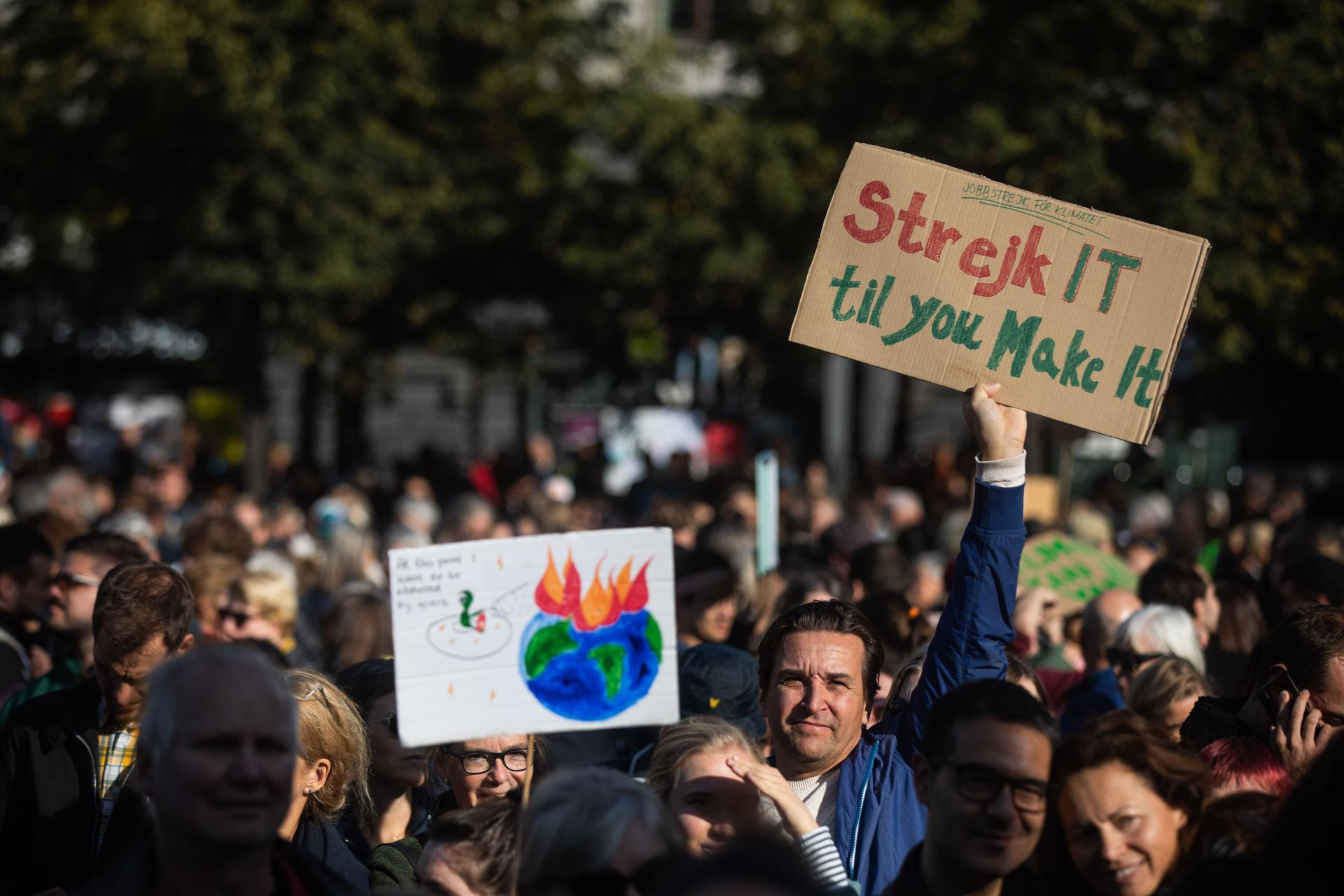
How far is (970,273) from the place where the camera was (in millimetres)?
4422

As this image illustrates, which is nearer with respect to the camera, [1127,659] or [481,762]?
[481,762]

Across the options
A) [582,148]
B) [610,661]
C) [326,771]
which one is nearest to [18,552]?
[326,771]

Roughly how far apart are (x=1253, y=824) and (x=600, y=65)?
24.1 metres

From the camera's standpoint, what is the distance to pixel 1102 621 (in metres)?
6.20

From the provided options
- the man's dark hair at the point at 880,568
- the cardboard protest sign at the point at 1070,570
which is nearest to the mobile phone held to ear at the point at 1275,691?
the cardboard protest sign at the point at 1070,570

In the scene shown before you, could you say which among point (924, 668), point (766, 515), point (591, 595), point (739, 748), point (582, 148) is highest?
point (582, 148)

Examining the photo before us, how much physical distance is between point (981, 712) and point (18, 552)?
4.95m

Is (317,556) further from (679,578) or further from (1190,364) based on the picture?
(1190,364)

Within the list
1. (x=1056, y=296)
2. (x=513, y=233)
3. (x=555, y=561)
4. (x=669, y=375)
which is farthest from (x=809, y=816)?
(x=669, y=375)

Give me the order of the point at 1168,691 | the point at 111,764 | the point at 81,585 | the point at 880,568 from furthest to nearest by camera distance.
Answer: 1. the point at 880,568
2. the point at 81,585
3. the point at 1168,691
4. the point at 111,764

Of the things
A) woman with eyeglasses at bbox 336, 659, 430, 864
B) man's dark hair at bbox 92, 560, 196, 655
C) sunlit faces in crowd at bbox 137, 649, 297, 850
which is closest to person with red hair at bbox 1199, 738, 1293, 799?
sunlit faces in crowd at bbox 137, 649, 297, 850

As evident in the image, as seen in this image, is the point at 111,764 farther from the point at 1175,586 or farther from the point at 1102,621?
the point at 1175,586

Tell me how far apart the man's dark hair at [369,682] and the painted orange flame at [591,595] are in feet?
3.21

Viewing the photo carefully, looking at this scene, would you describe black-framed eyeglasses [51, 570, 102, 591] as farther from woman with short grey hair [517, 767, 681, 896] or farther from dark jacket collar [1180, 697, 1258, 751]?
dark jacket collar [1180, 697, 1258, 751]
